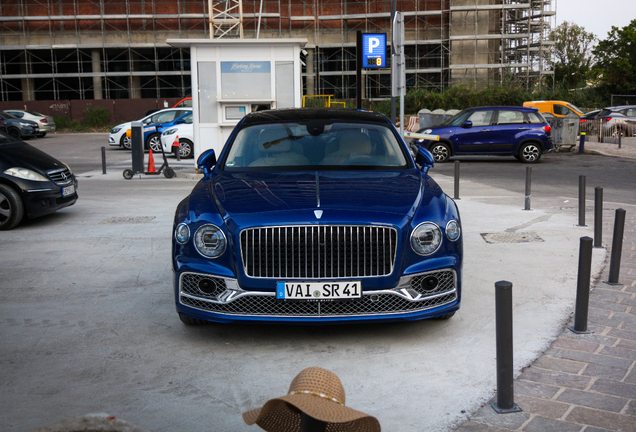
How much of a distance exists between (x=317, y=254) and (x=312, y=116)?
95.2 inches

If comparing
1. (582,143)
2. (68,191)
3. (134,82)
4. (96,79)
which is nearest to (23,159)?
(68,191)

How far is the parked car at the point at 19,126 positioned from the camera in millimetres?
34188

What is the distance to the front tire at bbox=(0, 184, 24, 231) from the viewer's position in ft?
30.4

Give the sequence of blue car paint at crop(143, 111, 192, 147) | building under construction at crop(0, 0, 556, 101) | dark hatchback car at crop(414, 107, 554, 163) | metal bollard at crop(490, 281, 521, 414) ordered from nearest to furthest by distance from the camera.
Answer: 1. metal bollard at crop(490, 281, 521, 414)
2. dark hatchback car at crop(414, 107, 554, 163)
3. blue car paint at crop(143, 111, 192, 147)
4. building under construction at crop(0, 0, 556, 101)

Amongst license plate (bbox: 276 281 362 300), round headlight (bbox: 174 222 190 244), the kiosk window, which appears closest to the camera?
license plate (bbox: 276 281 362 300)

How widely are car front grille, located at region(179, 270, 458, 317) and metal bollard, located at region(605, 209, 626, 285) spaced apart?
7.73 feet

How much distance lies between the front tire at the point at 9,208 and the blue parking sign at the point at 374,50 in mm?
10595

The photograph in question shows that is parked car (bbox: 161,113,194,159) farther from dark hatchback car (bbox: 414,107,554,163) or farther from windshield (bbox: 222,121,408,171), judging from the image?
windshield (bbox: 222,121,408,171)

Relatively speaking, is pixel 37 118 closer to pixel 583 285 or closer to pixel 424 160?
pixel 424 160

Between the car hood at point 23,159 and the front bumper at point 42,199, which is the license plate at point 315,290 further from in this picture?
the car hood at point 23,159

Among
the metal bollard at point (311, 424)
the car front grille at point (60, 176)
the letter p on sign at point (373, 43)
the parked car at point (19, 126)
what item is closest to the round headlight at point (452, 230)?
the metal bollard at point (311, 424)

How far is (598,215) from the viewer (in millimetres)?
7641

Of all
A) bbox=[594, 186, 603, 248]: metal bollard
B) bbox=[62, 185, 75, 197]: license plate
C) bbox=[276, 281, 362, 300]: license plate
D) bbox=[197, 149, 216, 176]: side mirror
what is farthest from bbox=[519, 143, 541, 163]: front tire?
bbox=[276, 281, 362, 300]: license plate

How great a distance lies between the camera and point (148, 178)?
16344 mm
